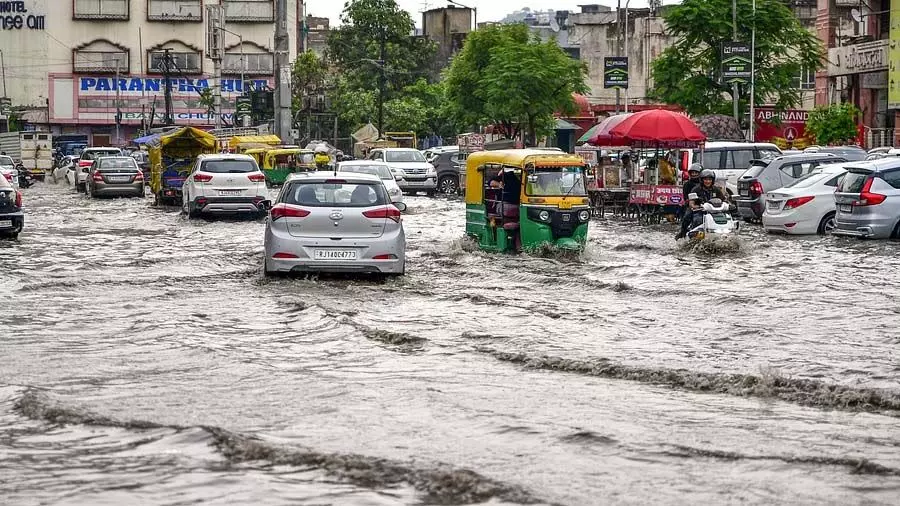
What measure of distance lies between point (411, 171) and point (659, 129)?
18.7 meters

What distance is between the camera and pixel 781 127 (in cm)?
6744

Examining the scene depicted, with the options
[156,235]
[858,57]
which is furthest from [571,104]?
[156,235]

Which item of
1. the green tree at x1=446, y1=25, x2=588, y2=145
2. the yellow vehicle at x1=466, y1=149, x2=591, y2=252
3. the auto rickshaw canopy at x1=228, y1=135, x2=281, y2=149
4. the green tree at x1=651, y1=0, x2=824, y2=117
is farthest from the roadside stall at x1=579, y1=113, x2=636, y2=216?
the auto rickshaw canopy at x1=228, y1=135, x2=281, y2=149

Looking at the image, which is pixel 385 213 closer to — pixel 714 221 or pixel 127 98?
pixel 714 221

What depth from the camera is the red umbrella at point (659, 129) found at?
34406 millimetres

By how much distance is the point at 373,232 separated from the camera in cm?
1986

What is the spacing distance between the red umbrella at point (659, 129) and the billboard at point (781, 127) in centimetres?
2515

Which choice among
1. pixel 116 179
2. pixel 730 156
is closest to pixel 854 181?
pixel 730 156

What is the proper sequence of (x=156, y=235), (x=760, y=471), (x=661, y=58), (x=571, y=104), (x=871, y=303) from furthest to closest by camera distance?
(x=571, y=104) < (x=661, y=58) < (x=156, y=235) < (x=871, y=303) < (x=760, y=471)

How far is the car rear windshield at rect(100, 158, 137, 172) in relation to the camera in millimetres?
51938

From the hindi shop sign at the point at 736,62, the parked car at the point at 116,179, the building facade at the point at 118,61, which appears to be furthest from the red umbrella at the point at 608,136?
the building facade at the point at 118,61

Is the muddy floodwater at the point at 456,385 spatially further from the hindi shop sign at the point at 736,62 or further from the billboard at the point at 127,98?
the billboard at the point at 127,98

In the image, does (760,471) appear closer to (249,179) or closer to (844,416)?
(844,416)

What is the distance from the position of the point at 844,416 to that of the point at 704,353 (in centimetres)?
328
